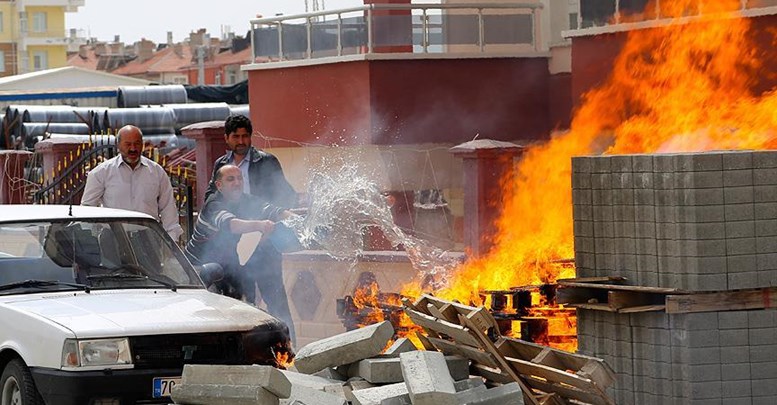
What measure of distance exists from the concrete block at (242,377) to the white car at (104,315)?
1.01m

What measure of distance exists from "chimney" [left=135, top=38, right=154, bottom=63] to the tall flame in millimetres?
95887

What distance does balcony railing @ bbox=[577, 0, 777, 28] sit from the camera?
15703 mm

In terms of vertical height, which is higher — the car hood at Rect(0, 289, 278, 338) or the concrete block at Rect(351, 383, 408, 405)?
the car hood at Rect(0, 289, 278, 338)

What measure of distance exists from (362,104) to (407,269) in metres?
8.13

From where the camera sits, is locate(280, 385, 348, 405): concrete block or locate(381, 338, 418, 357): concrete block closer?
locate(280, 385, 348, 405): concrete block

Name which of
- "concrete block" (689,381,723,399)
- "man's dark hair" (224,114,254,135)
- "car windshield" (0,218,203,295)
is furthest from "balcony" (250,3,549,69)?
"concrete block" (689,381,723,399)

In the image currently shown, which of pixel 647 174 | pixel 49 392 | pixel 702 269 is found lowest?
pixel 49 392

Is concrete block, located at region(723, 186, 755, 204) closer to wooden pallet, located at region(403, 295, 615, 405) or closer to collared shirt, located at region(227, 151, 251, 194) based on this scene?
wooden pallet, located at region(403, 295, 615, 405)

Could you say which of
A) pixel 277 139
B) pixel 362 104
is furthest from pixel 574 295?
pixel 277 139

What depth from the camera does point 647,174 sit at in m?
8.14

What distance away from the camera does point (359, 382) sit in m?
8.16

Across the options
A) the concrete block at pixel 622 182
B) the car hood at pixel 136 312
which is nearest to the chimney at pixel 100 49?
the car hood at pixel 136 312

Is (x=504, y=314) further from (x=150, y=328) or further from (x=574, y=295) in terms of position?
(x=150, y=328)

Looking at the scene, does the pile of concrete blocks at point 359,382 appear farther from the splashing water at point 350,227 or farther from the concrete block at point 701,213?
the splashing water at point 350,227
